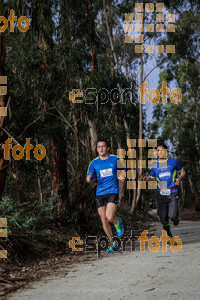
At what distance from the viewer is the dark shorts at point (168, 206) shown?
7.97 m

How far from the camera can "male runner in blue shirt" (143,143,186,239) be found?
780cm

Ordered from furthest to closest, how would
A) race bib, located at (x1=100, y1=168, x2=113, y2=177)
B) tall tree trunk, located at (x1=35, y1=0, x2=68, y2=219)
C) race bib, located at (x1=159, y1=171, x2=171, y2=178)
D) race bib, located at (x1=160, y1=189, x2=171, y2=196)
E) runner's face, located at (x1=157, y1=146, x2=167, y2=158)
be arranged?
tall tree trunk, located at (x1=35, y1=0, x2=68, y2=219) → race bib, located at (x1=160, y1=189, x2=171, y2=196) → race bib, located at (x1=159, y1=171, x2=171, y2=178) → runner's face, located at (x1=157, y1=146, x2=167, y2=158) → race bib, located at (x1=100, y1=168, x2=113, y2=177)

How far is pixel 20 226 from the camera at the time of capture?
7770mm

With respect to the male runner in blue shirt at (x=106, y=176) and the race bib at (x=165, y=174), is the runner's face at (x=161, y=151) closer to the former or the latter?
the race bib at (x=165, y=174)

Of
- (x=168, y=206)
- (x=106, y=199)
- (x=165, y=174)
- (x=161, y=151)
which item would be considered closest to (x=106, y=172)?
(x=106, y=199)

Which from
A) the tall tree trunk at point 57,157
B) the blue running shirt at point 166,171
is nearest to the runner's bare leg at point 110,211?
the blue running shirt at point 166,171

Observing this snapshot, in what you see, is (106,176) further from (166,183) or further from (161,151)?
(166,183)

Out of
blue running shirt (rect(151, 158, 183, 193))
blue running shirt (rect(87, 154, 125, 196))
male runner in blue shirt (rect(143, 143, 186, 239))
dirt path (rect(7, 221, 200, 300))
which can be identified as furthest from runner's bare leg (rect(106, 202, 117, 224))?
blue running shirt (rect(151, 158, 183, 193))

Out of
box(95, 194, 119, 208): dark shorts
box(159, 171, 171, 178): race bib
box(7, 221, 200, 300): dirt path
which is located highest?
box(159, 171, 171, 178): race bib

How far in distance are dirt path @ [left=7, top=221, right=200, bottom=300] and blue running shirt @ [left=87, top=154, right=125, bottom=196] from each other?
1.13 meters

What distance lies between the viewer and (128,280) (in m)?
5.32

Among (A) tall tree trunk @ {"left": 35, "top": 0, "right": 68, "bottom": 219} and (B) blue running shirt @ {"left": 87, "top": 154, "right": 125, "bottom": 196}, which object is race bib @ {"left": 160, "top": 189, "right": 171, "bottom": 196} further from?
(A) tall tree trunk @ {"left": 35, "top": 0, "right": 68, "bottom": 219}

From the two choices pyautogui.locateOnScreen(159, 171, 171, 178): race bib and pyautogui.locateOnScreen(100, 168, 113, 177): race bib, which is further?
pyautogui.locateOnScreen(159, 171, 171, 178): race bib

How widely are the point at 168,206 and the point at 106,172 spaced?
6.14ft
